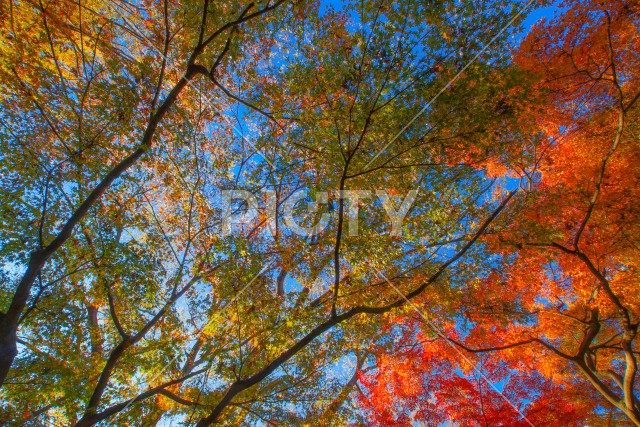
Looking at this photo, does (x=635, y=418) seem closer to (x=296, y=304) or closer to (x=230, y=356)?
(x=296, y=304)

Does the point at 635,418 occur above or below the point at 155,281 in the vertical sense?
below

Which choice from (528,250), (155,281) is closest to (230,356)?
(155,281)

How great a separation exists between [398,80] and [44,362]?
8.02m

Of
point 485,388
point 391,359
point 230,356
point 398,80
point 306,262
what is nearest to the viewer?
point 398,80

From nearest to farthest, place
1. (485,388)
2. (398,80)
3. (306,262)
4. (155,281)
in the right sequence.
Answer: (398,80) → (155,281) → (306,262) → (485,388)

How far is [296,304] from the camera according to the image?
21.4 feet

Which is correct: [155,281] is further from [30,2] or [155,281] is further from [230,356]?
[30,2]

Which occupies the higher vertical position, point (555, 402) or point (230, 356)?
point (555, 402)

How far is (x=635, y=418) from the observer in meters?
5.70

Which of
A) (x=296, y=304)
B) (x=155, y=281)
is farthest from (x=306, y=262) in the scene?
(x=155, y=281)

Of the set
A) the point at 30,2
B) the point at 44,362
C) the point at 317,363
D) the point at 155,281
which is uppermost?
the point at 30,2

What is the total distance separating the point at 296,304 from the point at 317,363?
5.51 ft

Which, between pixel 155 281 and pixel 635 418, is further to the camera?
pixel 155 281

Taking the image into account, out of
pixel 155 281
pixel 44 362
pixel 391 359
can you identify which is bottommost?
pixel 44 362
